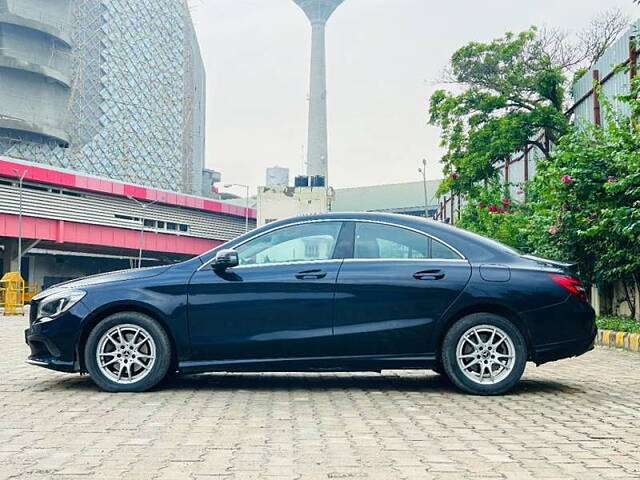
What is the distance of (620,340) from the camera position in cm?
1283

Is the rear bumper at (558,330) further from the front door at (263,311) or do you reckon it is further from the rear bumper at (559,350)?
the front door at (263,311)

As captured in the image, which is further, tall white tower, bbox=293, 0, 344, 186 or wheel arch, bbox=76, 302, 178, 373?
tall white tower, bbox=293, 0, 344, 186

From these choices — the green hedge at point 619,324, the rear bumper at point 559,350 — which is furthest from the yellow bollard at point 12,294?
the rear bumper at point 559,350

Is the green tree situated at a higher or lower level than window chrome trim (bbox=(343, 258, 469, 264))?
higher

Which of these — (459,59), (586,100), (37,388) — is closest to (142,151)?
(459,59)

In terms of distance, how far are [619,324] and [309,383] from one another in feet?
24.5

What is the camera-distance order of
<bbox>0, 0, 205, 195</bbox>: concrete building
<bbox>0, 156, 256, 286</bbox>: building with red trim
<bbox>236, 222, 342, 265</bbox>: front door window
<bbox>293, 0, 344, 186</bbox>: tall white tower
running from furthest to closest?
1. <bbox>293, 0, 344, 186</bbox>: tall white tower
2. <bbox>0, 0, 205, 195</bbox>: concrete building
3. <bbox>0, 156, 256, 286</bbox>: building with red trim
4. <bbox>236, 222, 342, 265</bbox>: front door window

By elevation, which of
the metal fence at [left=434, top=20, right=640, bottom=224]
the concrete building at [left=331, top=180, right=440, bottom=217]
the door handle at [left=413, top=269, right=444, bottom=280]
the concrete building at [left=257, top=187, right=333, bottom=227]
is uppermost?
the concrete building at [left=331, top=180, right=440, bottom=217]

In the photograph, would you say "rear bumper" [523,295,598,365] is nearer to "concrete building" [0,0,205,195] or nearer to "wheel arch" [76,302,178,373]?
"wheel arch" [76,302,178,373]

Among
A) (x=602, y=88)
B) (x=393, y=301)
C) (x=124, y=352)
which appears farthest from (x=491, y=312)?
(x=602, y=88)

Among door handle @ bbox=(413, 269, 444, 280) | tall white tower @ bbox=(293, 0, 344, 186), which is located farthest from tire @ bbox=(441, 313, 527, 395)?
tall white tower @ bbox=(293, 0, 344, 186)

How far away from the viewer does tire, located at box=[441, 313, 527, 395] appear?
23.4 ft

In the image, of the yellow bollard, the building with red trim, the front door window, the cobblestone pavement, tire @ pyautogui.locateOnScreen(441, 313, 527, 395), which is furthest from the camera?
the building with red trim

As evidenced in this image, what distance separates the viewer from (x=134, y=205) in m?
71.6
